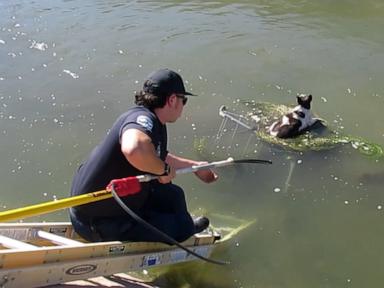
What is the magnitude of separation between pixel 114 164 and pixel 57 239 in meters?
0.83

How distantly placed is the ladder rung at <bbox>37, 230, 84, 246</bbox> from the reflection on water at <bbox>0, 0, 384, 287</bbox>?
1.12m

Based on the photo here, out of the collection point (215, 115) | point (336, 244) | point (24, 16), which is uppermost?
point (24, 16)

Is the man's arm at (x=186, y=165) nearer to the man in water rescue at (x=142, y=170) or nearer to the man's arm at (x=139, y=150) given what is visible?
the man in water rescue at (x=142, y=170)

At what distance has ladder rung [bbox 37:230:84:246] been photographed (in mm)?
4441

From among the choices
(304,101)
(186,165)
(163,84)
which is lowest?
(304,101)

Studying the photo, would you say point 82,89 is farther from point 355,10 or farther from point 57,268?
point 355,10

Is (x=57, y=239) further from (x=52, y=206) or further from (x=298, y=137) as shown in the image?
(x=298, y=137)

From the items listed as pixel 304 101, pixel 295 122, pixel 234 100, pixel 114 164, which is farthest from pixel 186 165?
pixel 234 100

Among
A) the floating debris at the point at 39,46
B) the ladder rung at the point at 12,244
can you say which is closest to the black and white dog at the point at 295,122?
the ladder rung at the point at 12,244

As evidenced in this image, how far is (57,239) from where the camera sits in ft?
14.8

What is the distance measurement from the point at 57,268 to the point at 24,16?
30.1ft

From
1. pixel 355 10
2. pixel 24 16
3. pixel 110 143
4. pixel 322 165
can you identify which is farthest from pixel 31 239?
pixel 355 10

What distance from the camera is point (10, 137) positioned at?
25.0ft

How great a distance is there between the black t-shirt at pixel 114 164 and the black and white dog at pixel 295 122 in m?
3.24
